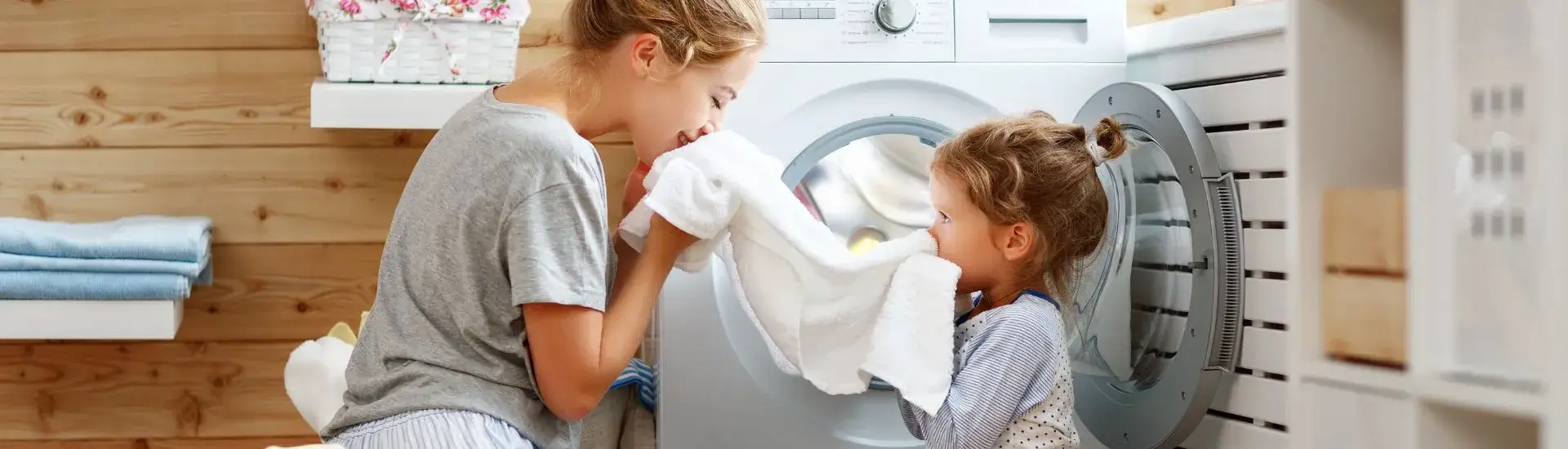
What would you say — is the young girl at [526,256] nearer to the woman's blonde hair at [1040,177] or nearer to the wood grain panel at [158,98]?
the woman's blonde hair at [1040,177]

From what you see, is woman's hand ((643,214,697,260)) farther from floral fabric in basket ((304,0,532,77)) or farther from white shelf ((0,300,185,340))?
white shelf ((0,300,185,340))

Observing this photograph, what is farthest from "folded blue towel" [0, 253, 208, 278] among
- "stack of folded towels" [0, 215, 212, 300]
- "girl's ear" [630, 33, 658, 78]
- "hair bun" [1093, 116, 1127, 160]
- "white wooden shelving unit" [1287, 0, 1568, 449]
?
"white wooden shelving unit" [1287, 0, 1568, 449]

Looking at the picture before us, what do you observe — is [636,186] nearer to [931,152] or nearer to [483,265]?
[483,265]

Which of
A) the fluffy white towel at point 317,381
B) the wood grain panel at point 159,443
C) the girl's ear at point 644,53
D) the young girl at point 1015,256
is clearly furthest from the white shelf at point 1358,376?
the wood grain panel at point 159,443

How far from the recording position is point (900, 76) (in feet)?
5.50

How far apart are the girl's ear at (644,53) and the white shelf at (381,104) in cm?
57

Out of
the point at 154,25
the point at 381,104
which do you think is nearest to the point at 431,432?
the point at 381,104

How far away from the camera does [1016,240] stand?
1380 mm

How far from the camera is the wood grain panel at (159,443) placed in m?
2.03

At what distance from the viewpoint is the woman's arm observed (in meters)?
1.16

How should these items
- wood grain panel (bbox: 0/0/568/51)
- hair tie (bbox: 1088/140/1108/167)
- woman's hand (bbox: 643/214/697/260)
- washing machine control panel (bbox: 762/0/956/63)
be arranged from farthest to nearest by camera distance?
wood grain panel (bbox: 0/0/568/51)
washing machine control panel (bbox: 762/0/956/63)
hair tie (bbox: 1088/140/1108/167)
woman's hand (bbox: 643/214/697/260)

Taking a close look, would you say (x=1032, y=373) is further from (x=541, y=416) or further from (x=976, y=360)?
(x=541, y=416)

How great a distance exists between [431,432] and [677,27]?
1.51 feet

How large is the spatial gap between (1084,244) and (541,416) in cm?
65
